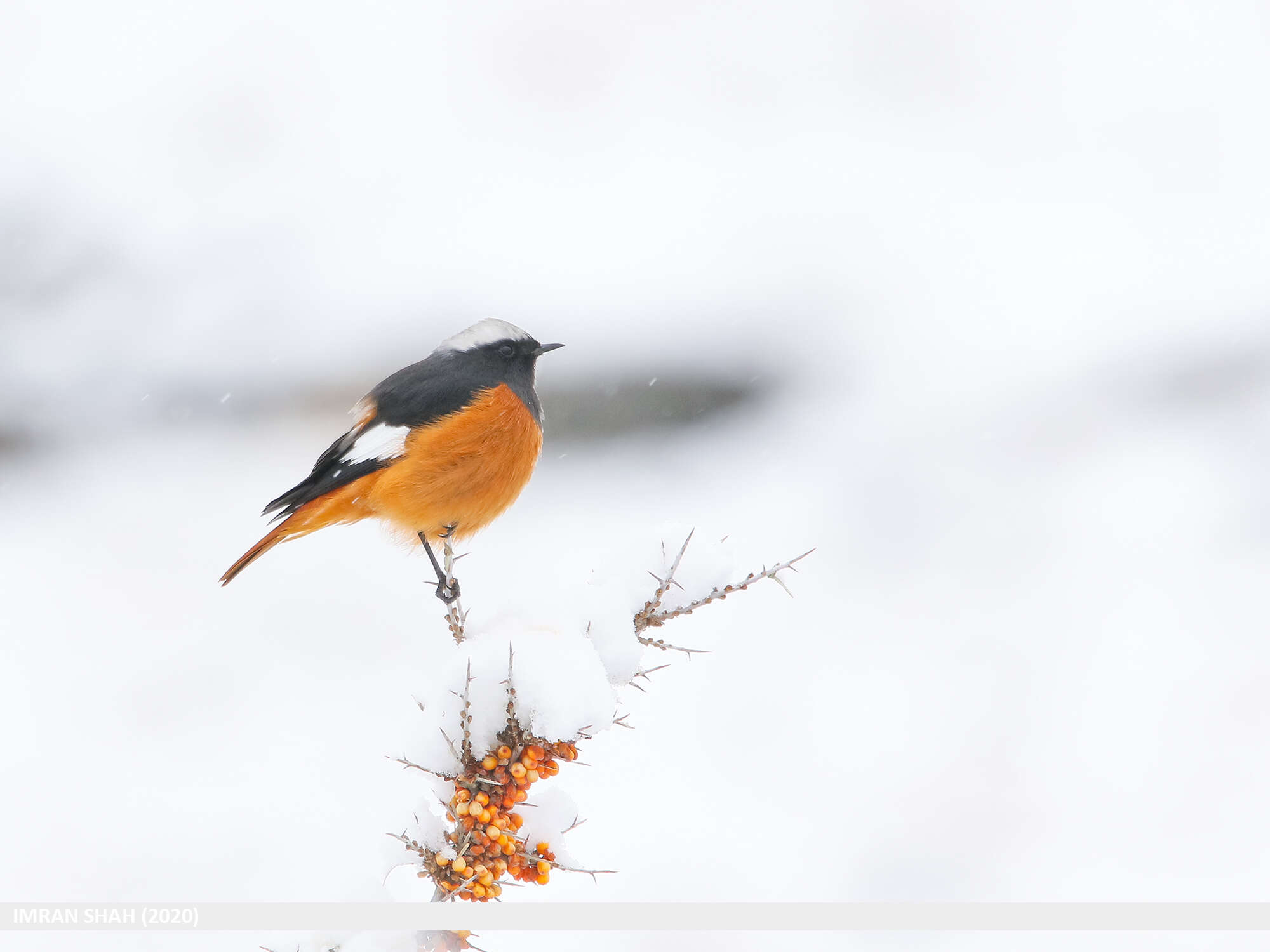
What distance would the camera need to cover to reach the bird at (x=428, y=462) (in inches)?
117

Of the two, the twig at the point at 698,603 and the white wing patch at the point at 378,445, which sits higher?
the white wing patch at the point at 378,445

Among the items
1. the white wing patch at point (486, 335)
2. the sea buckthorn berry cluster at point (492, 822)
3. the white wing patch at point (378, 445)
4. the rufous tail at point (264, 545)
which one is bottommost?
the sea buckthorn berry cluster at point (492, 822)

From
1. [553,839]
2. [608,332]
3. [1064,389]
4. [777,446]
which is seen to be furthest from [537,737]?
[1064,389]

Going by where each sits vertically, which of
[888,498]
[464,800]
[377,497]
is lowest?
[464,800]

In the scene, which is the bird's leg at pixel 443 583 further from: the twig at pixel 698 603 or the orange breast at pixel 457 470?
the twig at pixel 698 603

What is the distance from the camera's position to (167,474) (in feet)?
26.2

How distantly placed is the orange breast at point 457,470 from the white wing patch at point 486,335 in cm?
25

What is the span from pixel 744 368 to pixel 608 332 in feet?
4.34

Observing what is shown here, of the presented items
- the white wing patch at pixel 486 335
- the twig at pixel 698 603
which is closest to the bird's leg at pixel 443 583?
the twig at pixel 698 603

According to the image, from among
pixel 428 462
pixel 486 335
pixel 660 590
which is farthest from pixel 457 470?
pixel 660 590

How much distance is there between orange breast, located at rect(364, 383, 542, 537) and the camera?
297cm

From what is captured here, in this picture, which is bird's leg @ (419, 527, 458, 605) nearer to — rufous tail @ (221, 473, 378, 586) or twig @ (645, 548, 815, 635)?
rufous tail @ (221, 473, 378, 586)

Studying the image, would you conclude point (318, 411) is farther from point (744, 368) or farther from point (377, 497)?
point (377, 497)

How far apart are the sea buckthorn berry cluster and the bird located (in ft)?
4.51
